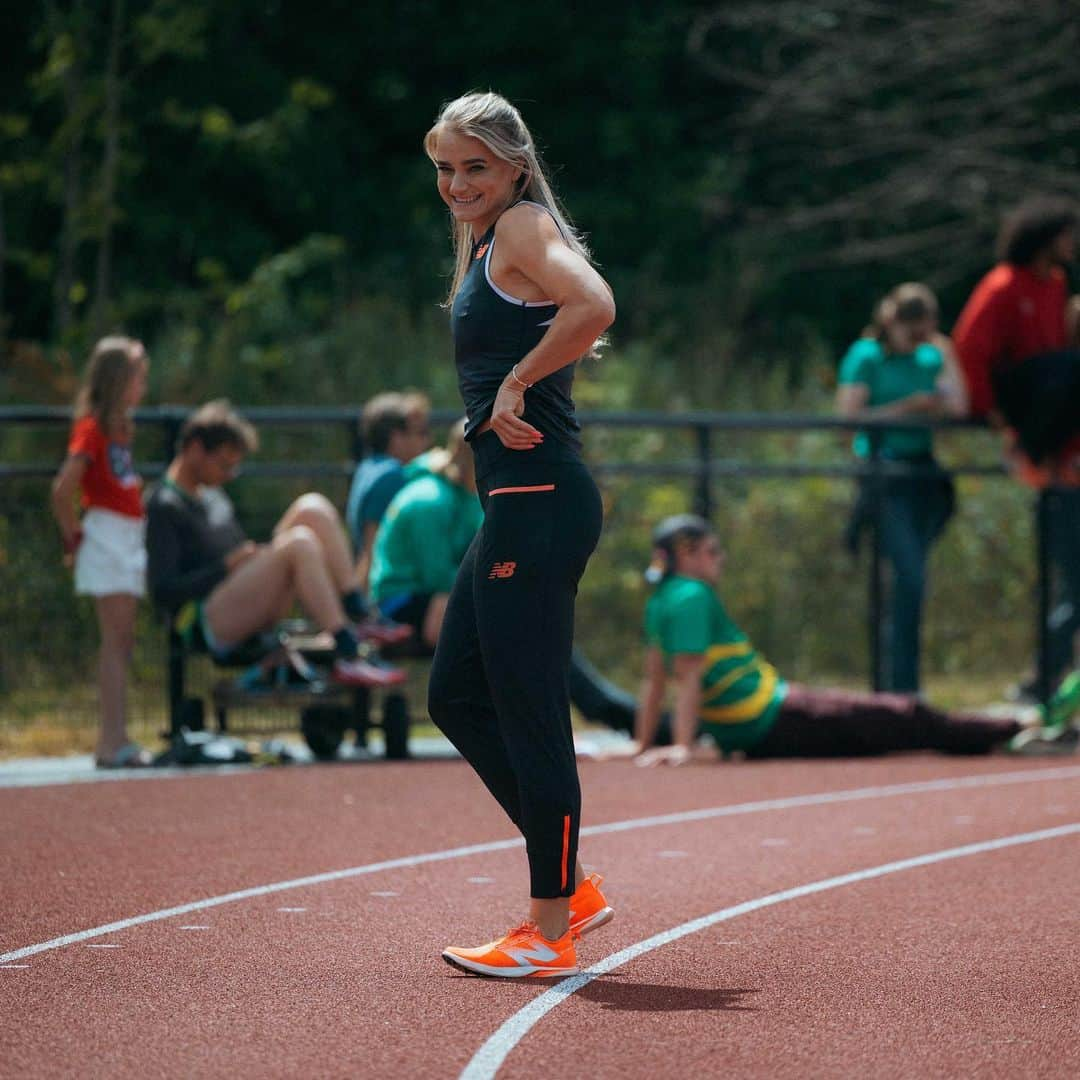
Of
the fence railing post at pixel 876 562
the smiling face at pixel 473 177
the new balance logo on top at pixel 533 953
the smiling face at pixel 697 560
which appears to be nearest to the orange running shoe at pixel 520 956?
the new balance logo on top at pixel 533 953

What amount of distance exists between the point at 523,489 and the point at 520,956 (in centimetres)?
115

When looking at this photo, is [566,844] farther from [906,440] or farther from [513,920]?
[906,440]

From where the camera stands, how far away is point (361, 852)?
790cm

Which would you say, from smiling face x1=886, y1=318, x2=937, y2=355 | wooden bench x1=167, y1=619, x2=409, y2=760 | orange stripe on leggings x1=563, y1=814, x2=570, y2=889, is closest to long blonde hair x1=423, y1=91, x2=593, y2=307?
orange stripe on leggings x1=563, y1=814, x2=570, y2=889

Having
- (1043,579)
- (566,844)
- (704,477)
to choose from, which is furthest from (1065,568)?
(566,844)

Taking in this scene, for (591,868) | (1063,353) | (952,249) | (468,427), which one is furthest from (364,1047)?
(952,249)

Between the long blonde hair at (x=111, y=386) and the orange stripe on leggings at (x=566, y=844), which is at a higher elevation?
→ the long blonde hair at (x=111, y=386)

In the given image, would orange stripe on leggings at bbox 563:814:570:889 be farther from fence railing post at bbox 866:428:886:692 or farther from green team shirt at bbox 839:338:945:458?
green team shirt at bbox 839:338:945:458

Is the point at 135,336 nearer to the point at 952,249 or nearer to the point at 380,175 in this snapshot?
the point at 380,175

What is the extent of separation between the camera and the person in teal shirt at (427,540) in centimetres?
1085

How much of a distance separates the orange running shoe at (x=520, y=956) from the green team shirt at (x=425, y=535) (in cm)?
515

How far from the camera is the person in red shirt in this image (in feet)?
39.4

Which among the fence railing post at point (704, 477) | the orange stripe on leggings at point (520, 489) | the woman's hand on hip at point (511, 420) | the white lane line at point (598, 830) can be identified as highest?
the woman's hand on hip at point (511, 420)

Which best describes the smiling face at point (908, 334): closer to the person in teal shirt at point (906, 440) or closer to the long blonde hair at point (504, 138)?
the person in teal shirt at point (906, 440)
